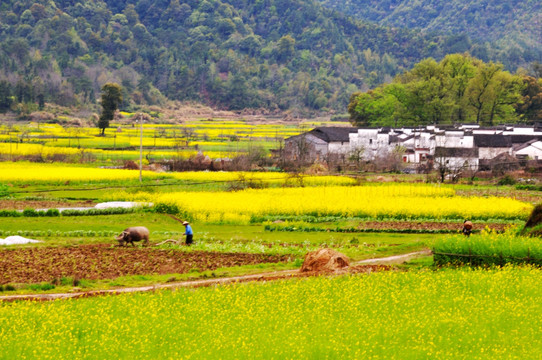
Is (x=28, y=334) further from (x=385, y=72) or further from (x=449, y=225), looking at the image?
(x=385, y=72)

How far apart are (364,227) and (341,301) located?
19.6 m

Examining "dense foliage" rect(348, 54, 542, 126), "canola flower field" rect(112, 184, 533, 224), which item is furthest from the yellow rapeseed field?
"dense foliage" rect(348, 54, 542, 126)

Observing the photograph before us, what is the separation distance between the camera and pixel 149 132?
102 m

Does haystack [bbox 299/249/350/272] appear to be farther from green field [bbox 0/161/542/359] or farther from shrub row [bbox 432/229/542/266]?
shrub row [bbox 432/229/542/266]

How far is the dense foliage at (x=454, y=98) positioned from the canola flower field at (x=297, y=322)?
83735 mm

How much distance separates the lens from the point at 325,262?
2234cm

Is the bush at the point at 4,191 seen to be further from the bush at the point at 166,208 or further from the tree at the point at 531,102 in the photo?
the tree at the point at 531,102

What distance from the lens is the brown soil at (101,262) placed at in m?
22.5

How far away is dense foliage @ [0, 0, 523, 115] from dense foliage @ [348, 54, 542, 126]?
47.6 metres

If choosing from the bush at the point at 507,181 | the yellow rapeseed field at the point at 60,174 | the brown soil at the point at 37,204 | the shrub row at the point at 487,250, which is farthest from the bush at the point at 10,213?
the bush at the point at 507,181

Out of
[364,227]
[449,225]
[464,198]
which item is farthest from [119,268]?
[464,198]

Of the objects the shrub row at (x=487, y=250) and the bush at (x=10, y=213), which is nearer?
the shrub row at (x=487, y=250)

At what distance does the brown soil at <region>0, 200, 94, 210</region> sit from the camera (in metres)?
41.1

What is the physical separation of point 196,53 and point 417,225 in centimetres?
13884
